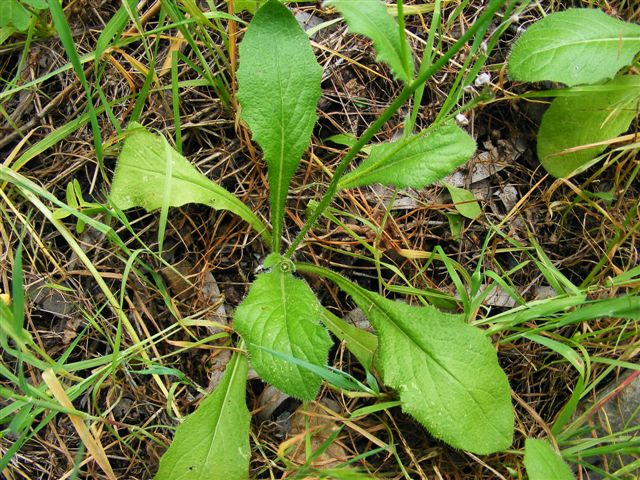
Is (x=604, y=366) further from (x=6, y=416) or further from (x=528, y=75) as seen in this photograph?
(x=6, y=416)

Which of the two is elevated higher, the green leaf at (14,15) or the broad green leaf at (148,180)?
the green leaf at (14,15)

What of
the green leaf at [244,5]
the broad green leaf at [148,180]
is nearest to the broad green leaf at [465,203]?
the broad green leaf at [148,180]

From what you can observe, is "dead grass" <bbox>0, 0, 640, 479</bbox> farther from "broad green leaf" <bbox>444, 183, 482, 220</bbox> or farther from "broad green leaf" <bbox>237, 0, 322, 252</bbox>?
"broad green leaf" <bbox>237, 0, 322, 252</bbox>

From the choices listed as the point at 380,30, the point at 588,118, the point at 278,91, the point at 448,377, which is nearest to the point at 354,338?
the point at 448,377

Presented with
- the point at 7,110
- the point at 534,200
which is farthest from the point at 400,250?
the point at 7,110

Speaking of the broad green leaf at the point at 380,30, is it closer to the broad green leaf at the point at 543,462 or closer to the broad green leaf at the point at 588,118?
the broad green leaf at the point at 588,118

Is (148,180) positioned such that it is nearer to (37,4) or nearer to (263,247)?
(263,247)
